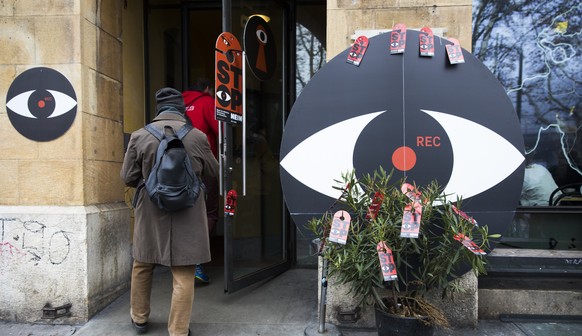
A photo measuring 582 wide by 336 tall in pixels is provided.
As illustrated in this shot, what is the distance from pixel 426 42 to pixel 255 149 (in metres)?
2.17

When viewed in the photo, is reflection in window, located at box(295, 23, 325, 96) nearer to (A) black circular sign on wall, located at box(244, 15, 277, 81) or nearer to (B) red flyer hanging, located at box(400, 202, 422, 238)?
(A) black circular sign on wall, located at box(244, 15, 277, 81)

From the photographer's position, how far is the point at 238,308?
3.64 metres

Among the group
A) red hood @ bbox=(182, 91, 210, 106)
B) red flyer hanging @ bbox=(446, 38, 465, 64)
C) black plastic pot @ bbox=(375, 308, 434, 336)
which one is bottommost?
black plastic pot @ bbox=(375, 308, 434, 336)

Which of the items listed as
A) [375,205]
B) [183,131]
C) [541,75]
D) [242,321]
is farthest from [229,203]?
[541,75]

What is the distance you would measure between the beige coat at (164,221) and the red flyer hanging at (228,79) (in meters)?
0.49

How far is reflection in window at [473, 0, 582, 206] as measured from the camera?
4125 millimetres

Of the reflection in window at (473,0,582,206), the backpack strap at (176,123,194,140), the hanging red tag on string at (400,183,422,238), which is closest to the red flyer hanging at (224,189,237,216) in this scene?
the backpack strap at (176,123,194,140)

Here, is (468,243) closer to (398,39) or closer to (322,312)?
(322,312)

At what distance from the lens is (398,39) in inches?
120

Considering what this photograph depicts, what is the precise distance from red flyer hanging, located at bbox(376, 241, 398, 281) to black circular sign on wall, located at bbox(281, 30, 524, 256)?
2.19ft

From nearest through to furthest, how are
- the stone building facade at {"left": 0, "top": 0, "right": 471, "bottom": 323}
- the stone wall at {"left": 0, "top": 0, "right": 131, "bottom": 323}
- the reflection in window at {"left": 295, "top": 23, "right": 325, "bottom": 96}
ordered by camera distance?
the stone building facade at {"left": 0, "top": 0, "right": 471, "bottom": 323} < the stone wall at {"left": 0, "top": 0, "right": 131, "bottom": 323} < the reflection in window at {"left": 295, "top": 23, "right": 325, "bottom": 96}

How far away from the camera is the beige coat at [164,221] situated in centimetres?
286

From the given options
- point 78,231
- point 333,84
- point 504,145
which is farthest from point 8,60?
point 504,145

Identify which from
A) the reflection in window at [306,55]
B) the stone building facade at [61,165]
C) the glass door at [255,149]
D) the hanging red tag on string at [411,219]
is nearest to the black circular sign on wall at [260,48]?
the glass door at [255,149]
